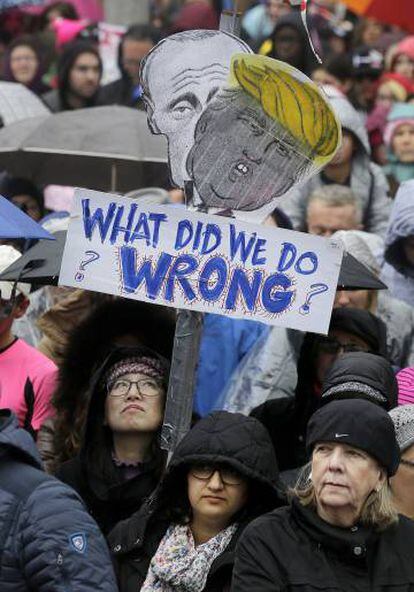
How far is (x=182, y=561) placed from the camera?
5.61 metres

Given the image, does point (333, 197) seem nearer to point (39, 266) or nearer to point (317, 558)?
point (39, 266)

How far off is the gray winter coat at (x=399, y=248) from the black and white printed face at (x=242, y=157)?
236 cm

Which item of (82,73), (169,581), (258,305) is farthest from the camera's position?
(82,73)

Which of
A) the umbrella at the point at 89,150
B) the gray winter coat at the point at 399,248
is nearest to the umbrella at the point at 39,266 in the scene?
the gray winter coat at the point at 399,248

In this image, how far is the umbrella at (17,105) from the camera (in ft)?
38.9

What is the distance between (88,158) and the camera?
10.5m

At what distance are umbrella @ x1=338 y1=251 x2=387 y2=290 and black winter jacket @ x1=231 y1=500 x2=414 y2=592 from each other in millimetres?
1906

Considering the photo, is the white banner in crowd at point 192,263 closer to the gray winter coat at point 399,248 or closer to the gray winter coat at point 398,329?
the gray winter coat at point 398,329

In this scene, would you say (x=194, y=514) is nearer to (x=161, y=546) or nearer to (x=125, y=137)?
(x=161, y=546)

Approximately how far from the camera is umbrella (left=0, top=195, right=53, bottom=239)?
6.27 m

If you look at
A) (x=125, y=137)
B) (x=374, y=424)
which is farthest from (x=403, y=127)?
(x=374, y=424)

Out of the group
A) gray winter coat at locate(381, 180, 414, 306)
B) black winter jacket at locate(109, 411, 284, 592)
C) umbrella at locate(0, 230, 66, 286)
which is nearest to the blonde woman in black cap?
black winter jacket at locate(109, 411, 284, 592)

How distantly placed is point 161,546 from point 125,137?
4.82 metres

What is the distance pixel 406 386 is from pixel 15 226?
1618 millimetres
